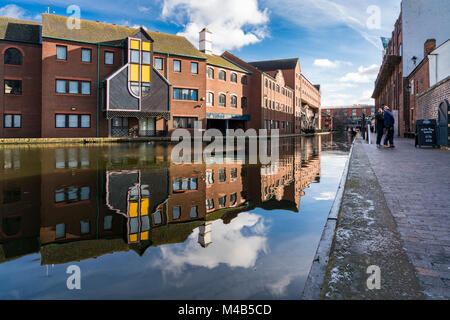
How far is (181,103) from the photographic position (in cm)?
3244

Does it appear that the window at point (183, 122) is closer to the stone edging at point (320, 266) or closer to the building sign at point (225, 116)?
the building sign at point (225, 116)

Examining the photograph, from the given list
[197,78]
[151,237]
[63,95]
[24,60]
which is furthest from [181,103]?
[151,237]

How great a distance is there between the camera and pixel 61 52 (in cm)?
2658

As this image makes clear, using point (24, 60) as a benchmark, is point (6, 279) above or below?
below

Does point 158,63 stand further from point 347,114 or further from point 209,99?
point 347,114

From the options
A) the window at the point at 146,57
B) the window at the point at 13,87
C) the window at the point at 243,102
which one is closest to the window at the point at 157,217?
the window at the point at 146,57

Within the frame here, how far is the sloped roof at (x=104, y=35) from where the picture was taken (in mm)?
26734

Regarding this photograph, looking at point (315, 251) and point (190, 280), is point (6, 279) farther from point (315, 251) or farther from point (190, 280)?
point (315, 251)

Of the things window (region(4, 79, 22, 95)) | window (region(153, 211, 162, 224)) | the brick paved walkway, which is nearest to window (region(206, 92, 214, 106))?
window (region(4, 79, 22, 95))

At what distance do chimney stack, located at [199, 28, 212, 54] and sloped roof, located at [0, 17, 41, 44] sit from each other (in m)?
17.6

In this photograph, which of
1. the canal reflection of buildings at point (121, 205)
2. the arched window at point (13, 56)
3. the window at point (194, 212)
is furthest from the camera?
the arched window at point (13, 56)

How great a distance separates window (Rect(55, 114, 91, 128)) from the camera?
87.5ft

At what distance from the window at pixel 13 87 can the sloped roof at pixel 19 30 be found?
365 centimetres
